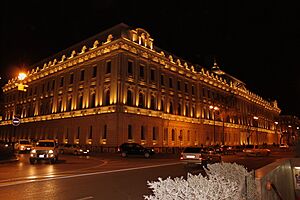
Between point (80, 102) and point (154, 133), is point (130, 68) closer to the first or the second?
point (80, 102)

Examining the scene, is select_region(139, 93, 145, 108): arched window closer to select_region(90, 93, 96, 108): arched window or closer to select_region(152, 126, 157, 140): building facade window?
select_region(152, 126, 157, 140): building facade window

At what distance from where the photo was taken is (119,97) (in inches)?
1556

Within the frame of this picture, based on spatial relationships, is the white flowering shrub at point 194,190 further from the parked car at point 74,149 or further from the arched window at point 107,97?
the arched window at point 107,97

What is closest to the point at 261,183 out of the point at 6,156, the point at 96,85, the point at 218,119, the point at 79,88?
the point at 6,156

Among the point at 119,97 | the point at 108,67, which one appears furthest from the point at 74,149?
the point at 108,67

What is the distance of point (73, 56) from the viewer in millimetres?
50125

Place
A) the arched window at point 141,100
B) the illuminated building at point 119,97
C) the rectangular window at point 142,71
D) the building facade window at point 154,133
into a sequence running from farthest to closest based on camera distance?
1. the rectangular window at point 142,71
2. the building facade window at point 154,133
3. the arched window at point 141,100
4. the illuminated building at point 119,97

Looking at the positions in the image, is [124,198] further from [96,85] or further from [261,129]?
[261,129]

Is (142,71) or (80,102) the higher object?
(142,71)

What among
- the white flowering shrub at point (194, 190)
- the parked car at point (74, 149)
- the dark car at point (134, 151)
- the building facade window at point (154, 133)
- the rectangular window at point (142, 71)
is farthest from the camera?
the rectangular window at point (142, 71)

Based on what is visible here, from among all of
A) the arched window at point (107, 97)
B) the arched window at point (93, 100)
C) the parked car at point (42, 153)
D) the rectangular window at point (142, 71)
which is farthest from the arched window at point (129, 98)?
the parked car at point (42, 153)

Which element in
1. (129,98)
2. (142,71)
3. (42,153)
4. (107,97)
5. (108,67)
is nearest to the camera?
(42,153)

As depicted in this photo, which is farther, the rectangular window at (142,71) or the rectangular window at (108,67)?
the rectangular window at (142,71)

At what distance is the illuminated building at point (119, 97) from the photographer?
4100 centimetres
